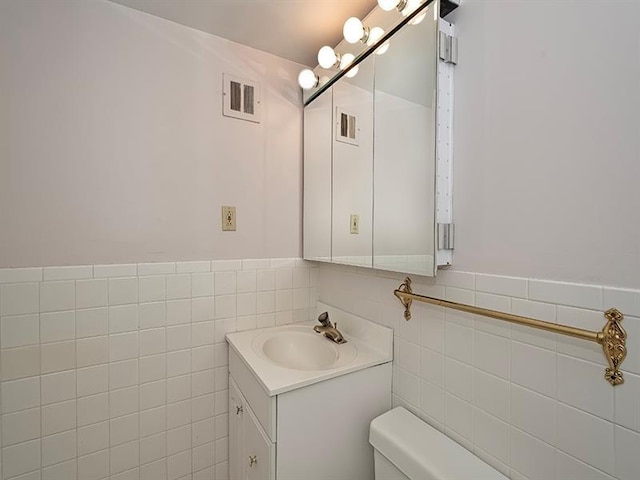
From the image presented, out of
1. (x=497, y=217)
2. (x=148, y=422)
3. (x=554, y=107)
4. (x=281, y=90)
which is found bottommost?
(x=148, y=422)

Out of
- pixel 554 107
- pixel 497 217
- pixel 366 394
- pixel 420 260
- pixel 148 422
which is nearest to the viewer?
pixel 554 107

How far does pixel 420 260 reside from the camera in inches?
39.4

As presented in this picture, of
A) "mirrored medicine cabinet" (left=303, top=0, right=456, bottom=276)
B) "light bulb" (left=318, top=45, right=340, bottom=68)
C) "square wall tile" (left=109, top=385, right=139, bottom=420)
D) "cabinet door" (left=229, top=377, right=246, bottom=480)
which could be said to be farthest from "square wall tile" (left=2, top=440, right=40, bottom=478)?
"light bulb" (left=318, top=45, right=340, bottom=68)

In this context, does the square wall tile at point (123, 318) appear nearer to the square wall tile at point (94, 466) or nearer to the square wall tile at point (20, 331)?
the square wall tile at point (20, 331)

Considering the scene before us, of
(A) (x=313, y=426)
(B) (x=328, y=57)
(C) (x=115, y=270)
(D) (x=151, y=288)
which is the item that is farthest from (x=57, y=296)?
(B) (x=328, y=57)

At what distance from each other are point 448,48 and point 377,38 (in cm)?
36

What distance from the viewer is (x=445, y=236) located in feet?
3.21

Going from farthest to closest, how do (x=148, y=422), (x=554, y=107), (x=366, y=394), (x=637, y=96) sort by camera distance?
1. (x=148, y=422)
2. (x=366, y=394)
3. (x=554, y=107)
4. (x=637, y=96)

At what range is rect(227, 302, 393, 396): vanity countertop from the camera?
1.04 meters

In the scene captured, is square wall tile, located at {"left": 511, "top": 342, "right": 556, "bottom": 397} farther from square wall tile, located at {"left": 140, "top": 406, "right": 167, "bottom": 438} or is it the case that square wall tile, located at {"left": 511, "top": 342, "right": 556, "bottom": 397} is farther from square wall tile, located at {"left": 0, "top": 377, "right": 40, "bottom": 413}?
square wall tile, located at {"left": 0, "top": 377, "right": 40, "bottom": 413}

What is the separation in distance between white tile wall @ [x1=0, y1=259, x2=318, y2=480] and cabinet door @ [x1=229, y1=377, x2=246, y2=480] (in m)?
0.05

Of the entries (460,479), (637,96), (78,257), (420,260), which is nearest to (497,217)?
(420,260)

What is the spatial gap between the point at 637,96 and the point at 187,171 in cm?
151

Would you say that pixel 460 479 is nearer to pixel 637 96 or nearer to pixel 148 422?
pixel 637 96
